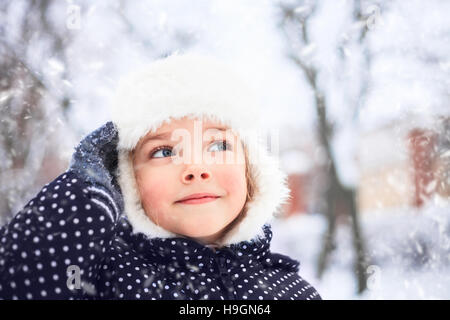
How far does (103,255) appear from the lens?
38.3 inches

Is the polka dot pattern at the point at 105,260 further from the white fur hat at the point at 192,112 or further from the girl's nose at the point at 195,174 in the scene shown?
the girl's nose at the point at 195,174

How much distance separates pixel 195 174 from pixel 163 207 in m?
0.12

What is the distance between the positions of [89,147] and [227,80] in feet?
1.40

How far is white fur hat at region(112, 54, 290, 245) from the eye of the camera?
1.08 meters

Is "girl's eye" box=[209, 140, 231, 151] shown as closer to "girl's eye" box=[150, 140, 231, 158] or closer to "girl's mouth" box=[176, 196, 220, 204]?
"girl's eye" box=[150, 140, 231, 158]

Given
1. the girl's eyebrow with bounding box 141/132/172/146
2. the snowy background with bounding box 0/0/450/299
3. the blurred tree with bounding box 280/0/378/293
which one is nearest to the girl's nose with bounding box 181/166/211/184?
the girl's eyebrow with bounding box 141/132/172/146

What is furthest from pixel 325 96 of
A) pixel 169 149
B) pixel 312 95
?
pixel 169 149

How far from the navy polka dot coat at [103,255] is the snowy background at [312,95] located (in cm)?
66

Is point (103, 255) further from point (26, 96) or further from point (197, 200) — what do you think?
point (26, 96)

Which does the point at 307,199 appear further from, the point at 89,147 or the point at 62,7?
the point at 62,7

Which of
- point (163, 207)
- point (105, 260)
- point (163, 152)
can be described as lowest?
point (105, 260)

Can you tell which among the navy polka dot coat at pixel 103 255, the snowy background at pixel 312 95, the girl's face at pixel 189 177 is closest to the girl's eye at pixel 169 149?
the girl's face at pixel 189 177

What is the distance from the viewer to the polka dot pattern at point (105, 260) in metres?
0.90

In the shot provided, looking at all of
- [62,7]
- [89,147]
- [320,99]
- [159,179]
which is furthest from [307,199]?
[62,7]
